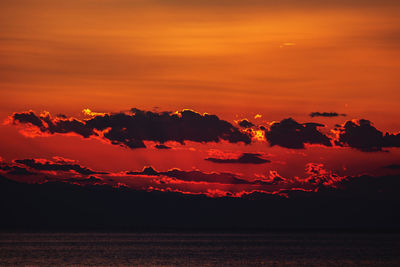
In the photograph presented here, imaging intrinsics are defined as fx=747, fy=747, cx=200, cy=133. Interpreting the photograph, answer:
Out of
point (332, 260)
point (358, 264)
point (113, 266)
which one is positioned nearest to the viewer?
point (113, 266)

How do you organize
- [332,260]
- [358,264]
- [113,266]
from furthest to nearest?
[332,260]
[358,264]
[113,266]

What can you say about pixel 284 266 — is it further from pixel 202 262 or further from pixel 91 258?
pixel 91 258

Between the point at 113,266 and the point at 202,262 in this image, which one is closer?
the point at 113,266

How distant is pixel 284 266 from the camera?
561 feet

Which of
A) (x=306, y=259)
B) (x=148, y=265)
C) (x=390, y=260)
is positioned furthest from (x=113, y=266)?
(x=390, y=260)

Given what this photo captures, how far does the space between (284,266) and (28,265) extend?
195 ft

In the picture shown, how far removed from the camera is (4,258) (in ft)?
643

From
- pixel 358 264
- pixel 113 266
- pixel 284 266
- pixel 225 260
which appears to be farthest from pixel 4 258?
pixel 358 264

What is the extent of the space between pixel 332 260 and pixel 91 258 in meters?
62.7

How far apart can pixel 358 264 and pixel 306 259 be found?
20133 mm

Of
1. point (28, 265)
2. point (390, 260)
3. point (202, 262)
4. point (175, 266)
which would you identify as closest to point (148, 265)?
point (175, 266)

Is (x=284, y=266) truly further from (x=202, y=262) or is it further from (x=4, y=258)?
(x=4, y=258)

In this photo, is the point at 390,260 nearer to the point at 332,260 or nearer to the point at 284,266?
the point at 332,260

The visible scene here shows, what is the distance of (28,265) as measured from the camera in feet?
570
